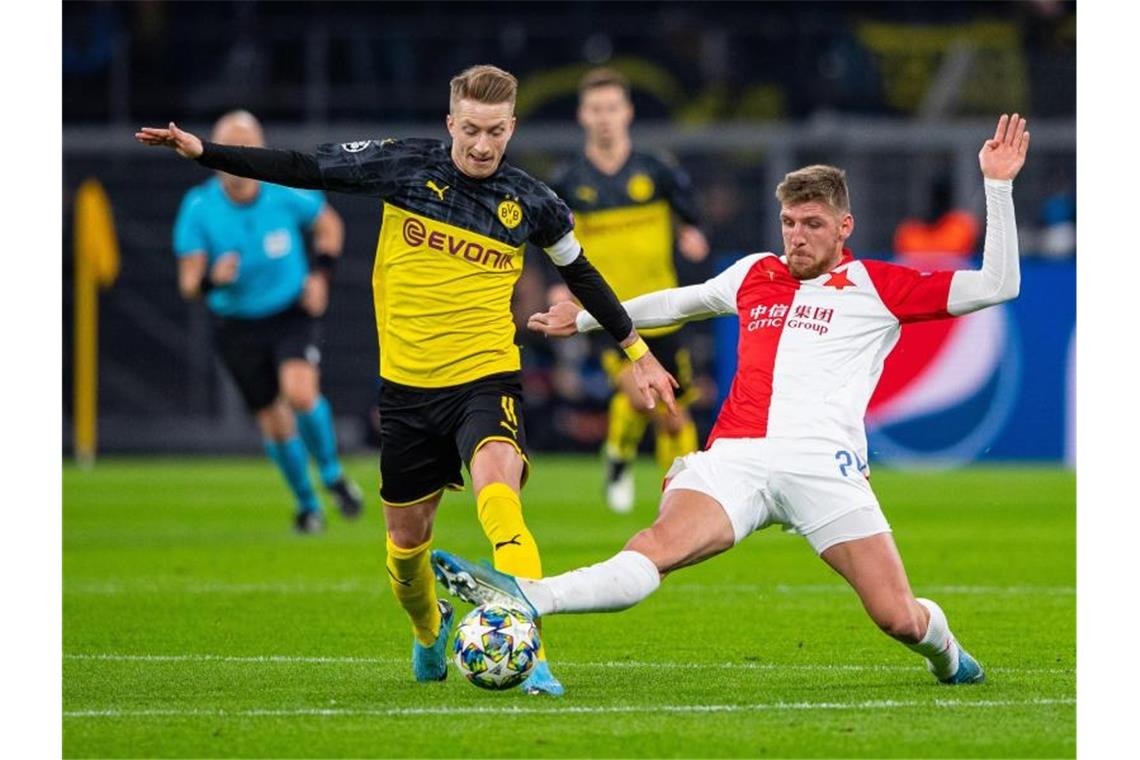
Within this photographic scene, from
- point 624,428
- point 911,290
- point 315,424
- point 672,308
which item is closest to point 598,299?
point 672,308

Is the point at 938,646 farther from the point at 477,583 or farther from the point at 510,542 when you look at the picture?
the point at 477,583

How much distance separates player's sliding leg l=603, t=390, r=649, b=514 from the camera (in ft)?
49.5

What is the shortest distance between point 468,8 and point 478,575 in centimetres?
1788

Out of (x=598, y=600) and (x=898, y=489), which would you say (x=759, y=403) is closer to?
(x=598, y=600)

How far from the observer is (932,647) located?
698 centimetres

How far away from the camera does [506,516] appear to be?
6801mm

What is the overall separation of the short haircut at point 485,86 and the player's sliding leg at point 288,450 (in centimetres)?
669

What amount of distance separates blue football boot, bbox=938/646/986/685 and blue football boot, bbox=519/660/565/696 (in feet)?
4.54

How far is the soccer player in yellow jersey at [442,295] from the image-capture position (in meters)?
7.26

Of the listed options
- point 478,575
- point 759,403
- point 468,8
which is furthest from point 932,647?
point 468,8

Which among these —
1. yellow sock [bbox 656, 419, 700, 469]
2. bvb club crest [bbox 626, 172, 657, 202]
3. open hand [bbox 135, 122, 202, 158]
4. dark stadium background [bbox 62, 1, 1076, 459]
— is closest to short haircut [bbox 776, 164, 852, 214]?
open hand [bbox 135, 122, 202, 158]

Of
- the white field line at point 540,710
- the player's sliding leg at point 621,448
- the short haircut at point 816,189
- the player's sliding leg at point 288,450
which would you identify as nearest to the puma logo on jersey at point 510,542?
the white field line at point 540,710

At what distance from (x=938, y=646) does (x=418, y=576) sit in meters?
1.86

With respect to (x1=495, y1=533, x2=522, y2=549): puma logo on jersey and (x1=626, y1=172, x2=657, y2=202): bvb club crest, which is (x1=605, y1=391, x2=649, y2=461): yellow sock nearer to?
(x1=626, y1=172, x2=657, y2=202): bvb club crest
